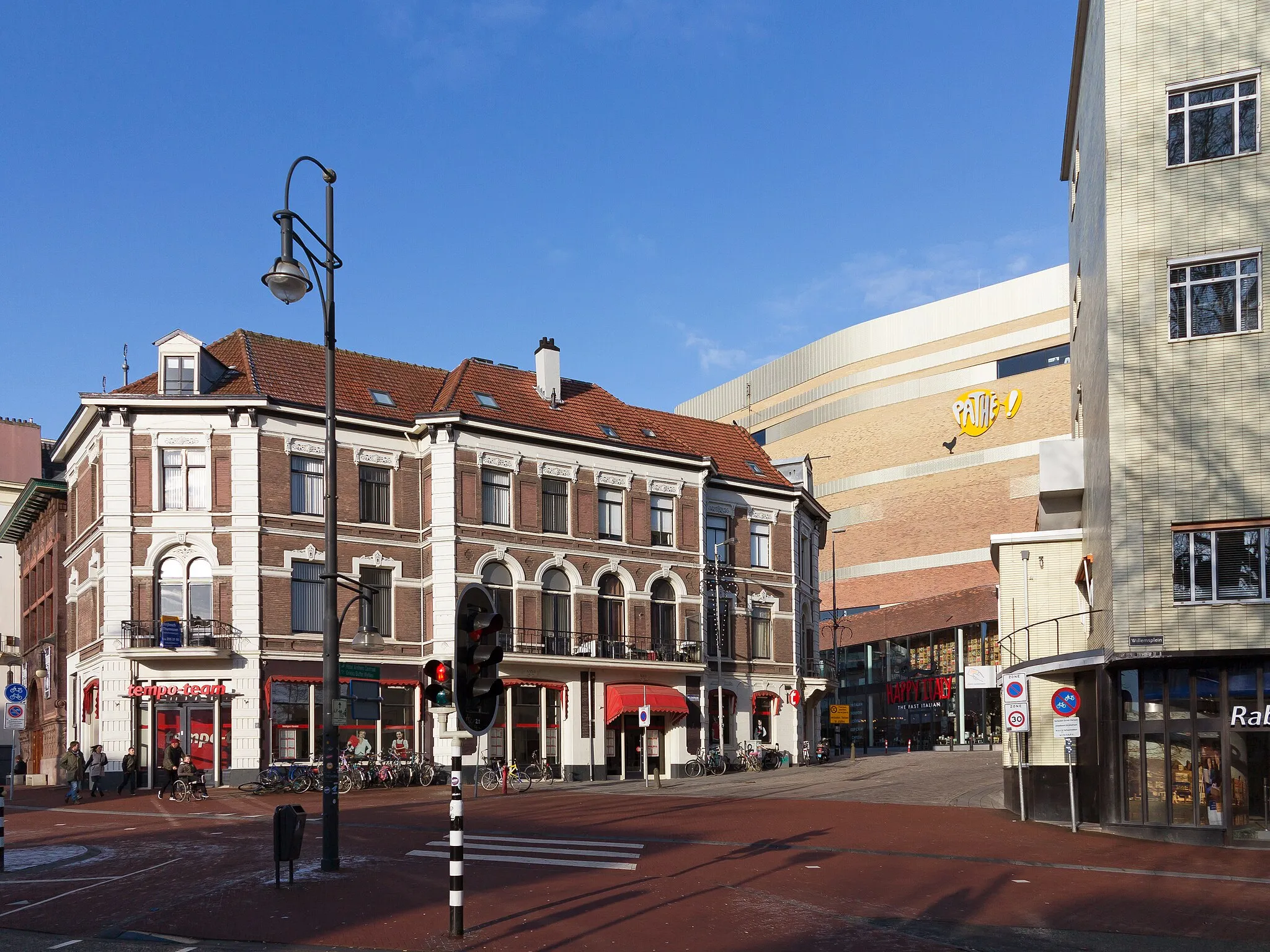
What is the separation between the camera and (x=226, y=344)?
40906 mm

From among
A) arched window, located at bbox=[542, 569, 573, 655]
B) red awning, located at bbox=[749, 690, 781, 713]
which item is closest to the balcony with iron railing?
arched window, located at bbox=[542, 569, 573, 655]

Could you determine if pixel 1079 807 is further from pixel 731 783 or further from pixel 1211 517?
pixel 731 783

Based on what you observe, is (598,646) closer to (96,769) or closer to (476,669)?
(96,769)

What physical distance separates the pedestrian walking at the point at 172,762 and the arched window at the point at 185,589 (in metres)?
3.66

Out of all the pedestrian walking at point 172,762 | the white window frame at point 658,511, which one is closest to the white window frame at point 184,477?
the pedestrian walking at point 172,762

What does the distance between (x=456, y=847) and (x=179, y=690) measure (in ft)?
90.5

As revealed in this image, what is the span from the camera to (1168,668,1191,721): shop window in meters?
21.8

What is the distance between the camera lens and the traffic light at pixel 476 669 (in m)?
11.6

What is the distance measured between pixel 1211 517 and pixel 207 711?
27576 millimetres

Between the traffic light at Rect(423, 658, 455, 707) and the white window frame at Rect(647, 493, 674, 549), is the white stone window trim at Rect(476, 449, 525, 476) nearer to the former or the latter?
the white window frame at Rect(647, 493, 674, 549)

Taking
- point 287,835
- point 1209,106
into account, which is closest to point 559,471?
point 1209,106

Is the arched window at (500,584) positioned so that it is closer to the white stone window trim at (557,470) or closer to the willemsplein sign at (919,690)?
the white stone window trim at (557,470)

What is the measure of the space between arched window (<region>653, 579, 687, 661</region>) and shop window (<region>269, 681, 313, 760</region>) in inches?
474

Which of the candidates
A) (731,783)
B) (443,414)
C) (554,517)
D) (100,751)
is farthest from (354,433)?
(731,783)
